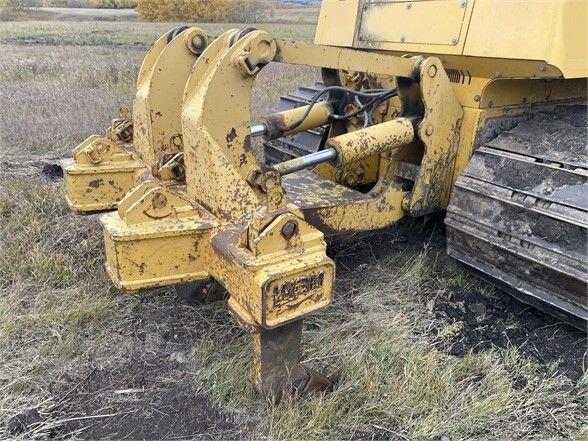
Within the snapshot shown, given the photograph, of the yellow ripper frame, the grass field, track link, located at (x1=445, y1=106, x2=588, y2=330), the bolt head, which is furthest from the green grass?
the bolt head

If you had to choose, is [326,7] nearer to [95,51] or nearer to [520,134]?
[520,134]

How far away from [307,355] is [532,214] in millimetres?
1184

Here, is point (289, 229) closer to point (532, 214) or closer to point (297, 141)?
point (532, 214)

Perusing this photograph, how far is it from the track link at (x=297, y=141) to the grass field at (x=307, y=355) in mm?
698

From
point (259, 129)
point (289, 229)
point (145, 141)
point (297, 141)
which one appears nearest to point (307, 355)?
point (289, 229)

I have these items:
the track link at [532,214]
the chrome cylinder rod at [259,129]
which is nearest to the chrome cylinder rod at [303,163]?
the chrome cylinder rod at [259,129]

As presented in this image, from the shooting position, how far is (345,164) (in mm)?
2488

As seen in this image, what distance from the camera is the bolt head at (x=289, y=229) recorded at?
1833mm

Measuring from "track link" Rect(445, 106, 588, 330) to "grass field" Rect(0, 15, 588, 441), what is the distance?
1.11 feet

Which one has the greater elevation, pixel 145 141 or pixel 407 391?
Result: pixel 145 141

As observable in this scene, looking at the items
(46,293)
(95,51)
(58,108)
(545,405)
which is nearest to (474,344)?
(545,405)

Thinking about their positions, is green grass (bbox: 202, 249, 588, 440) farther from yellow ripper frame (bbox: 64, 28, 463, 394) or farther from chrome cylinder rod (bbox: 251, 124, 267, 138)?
chrome cylinder rod (bbox: 251, 124, 267, 138)

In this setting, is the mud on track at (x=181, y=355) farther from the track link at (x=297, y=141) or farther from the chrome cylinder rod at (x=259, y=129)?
the chrome cylinder rod at (x=259, y=129)

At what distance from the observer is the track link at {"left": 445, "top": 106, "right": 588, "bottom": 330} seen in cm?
223
